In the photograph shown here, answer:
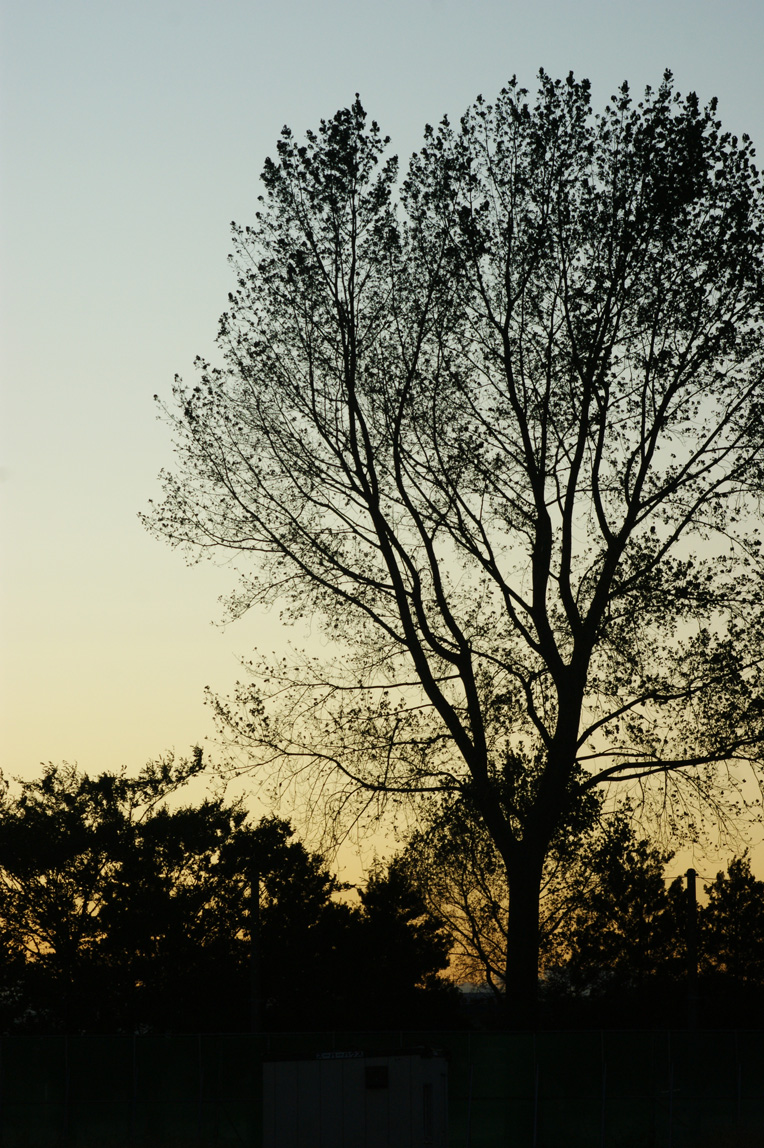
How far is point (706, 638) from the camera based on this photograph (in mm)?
20266

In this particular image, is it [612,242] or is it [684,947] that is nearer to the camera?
[612,242]

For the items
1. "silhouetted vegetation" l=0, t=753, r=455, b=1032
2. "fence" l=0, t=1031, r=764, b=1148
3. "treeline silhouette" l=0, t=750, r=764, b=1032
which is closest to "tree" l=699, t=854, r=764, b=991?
"treeline silhouette" l=0, t=750, r=764, b=1032

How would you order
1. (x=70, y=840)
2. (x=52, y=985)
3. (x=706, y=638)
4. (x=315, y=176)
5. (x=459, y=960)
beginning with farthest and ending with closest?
(x=459, y=960), (x=70, y=840), (x=52, y=985), (x=315, y=176), (x=706, y=638)

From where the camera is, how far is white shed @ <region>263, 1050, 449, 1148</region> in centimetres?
1916

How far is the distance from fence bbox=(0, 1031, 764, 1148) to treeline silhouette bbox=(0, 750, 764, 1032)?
10.7 meters

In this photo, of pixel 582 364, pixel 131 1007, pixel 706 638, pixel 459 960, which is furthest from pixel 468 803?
pixel 459 960

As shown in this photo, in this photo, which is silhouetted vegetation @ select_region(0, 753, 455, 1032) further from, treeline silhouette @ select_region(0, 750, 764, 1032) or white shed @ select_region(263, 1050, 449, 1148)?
white shed @ select_region(263, 1050, 449, 1148)

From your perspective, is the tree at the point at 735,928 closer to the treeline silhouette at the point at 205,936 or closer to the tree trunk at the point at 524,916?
the treeline silhouette at the point at 205,936

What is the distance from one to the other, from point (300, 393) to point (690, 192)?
23.4 feet

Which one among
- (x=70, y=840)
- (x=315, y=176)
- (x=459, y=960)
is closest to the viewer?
(x=315, y=176)

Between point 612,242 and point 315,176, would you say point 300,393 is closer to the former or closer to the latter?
point 315,176

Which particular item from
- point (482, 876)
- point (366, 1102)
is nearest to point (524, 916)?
point (366, 1102)

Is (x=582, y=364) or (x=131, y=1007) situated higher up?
(x=582, y=364)

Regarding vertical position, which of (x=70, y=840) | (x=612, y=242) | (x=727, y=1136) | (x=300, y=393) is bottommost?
(x=727, y=1136)
